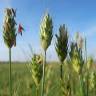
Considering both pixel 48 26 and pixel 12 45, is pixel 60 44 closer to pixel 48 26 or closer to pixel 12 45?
pixel 48 26

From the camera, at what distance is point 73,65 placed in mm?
2643

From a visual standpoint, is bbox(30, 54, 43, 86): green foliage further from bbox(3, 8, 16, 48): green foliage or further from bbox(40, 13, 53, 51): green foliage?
bbox(3, 8, 16, 48): green foliage

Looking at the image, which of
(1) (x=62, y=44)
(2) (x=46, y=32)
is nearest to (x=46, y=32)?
(2) (x=46, y=32)

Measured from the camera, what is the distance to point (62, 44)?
2.43 metres

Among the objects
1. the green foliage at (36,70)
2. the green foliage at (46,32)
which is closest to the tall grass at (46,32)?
the green foliage at (46,32)

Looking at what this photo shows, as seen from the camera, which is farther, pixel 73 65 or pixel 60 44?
pixel 73 65

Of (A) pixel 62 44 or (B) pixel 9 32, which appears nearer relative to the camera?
(A) pixel 62 44

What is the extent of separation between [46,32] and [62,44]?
18 centimetres

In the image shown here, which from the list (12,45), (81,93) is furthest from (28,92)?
(12,45)

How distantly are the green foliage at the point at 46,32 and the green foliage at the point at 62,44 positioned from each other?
0.09 m

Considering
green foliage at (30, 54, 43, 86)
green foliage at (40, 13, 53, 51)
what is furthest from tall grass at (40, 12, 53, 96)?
green foliage at (30, 54, 43, 86)

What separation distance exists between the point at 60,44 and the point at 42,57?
0.25m

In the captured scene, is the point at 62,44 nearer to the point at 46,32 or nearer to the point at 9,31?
the point at 46,32

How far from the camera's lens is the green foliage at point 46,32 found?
8.30 ft
